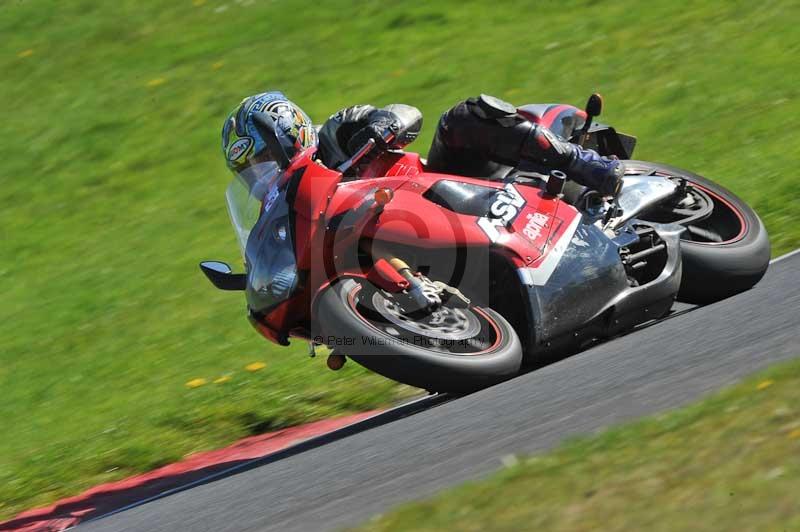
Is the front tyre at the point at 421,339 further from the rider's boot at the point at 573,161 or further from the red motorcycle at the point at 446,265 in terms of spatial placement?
the rider's boot at the point at 573,161

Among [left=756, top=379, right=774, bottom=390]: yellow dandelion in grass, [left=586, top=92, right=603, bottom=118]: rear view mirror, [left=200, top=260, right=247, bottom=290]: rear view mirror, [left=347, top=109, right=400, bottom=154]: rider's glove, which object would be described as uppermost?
[left=347, top=109, right=400, bottom=154]: rider's glove

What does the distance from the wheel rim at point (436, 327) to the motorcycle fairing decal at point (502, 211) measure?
0.41 metres

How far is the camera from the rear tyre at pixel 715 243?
6625mm

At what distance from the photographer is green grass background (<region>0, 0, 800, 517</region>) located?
812cm

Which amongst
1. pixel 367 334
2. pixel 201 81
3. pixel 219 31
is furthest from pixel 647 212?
pixel 219 31

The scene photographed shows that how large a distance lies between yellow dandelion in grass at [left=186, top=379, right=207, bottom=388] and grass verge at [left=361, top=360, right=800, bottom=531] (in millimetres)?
4674

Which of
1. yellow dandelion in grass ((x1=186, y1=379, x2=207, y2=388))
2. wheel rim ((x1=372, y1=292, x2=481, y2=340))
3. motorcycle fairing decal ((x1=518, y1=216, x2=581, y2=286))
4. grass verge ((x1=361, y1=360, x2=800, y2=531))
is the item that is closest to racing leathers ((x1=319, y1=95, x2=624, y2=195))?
motorcycle fairing decal ((x1=518, y1=216, x2=581, y2=286))

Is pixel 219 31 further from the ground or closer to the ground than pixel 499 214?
closer to the ground

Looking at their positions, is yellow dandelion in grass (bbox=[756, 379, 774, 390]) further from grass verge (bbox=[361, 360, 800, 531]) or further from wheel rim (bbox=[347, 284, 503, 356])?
wheel rim (bbox=[347, 284, 503, 356])

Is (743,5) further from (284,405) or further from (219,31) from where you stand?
(284,405)

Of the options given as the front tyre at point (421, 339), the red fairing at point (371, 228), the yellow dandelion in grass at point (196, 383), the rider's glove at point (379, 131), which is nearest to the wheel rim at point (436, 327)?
the front tyre at point (421, 339)

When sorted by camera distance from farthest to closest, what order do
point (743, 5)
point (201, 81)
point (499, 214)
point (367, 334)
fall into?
point (201, 81)
point (743, 5)
point (499, 214)
point (367, 334)

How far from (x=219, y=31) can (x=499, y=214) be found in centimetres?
1241

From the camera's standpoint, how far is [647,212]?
6.83 m
